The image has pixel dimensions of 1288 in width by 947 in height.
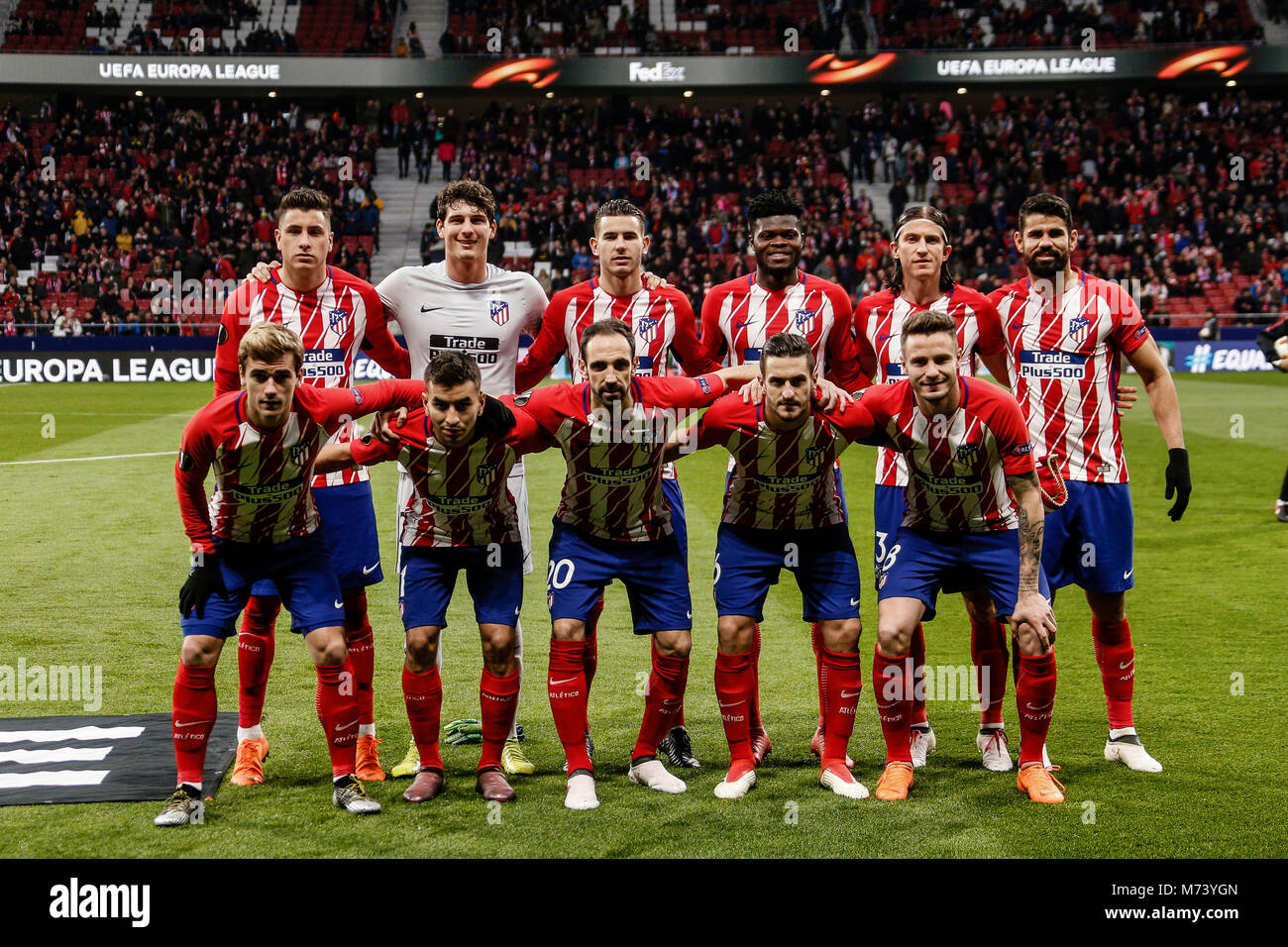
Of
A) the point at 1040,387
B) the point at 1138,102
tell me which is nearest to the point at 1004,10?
the point at 1138,102

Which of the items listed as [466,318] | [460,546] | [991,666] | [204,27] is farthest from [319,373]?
[204,27]

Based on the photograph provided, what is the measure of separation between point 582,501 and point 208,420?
5.17ft

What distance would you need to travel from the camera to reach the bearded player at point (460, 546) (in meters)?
5.27

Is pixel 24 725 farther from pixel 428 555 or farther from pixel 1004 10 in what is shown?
pixel 1004 10

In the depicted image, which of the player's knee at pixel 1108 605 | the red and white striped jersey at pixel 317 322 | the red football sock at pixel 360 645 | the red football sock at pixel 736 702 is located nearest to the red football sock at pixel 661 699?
the red football sock at pixel 736 702

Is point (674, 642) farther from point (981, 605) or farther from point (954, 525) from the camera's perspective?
point (981, 605)

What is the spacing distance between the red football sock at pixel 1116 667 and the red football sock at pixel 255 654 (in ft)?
12.4

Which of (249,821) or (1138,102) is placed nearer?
(249,821)

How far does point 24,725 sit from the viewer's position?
6.17 m

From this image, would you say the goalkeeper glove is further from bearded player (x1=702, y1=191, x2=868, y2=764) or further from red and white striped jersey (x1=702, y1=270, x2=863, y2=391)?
red and white striped jersey (x1=702, y1=270, x2=863, y2=391)

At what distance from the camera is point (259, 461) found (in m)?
5.26

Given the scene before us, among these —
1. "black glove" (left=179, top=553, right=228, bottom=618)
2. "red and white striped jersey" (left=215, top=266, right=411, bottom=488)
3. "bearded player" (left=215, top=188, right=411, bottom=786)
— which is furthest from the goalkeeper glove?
"black glove" (left=179, top=553, right=228, bottom=618)

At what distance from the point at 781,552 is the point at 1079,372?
1656 millimetres

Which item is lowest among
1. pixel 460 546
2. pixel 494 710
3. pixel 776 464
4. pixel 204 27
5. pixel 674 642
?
pixel 494 710
